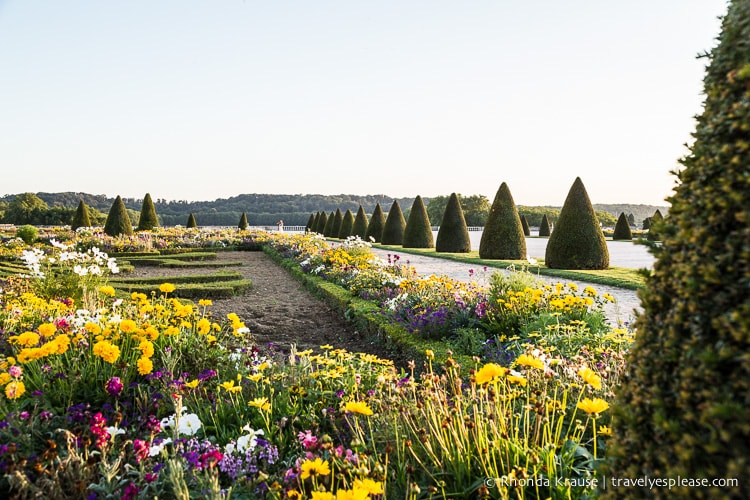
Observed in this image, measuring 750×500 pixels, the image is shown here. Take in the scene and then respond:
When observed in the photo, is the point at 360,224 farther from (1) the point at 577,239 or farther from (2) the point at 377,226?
(1) the point at 577,239

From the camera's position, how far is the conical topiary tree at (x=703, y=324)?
0.88 m

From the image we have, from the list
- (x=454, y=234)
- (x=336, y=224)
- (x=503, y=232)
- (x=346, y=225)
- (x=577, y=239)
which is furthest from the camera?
(x=336, y=224)

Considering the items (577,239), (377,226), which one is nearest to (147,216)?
(377,226)

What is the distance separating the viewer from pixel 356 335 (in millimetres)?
6414

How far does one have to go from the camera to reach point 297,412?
2.82 m

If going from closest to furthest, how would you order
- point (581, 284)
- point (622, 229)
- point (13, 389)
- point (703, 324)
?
point (703, 324), point (13, 389), point (581, 284), point (622, 229)

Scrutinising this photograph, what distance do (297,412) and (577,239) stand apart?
37.6 feet

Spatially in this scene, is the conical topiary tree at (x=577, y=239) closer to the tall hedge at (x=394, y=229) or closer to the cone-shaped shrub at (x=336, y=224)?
the tall hedge at (x=394, y=229)

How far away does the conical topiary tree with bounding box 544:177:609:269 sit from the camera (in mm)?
12703

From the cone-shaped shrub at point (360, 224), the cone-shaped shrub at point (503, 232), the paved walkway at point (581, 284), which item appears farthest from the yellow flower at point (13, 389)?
the cone-shaped shrub at point (360, 224)

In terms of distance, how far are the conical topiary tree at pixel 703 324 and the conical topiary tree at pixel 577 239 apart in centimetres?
1237

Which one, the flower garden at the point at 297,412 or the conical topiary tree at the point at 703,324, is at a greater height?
the conical topiary tree at the point at 703,324

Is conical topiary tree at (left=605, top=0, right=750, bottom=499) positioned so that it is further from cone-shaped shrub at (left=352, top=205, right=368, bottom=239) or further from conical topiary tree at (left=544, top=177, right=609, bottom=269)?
cone-shaped shrub at (left=352, top=205, right=368, bottom=239)

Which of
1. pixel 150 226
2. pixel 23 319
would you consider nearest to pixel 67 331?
pixel 23 319
